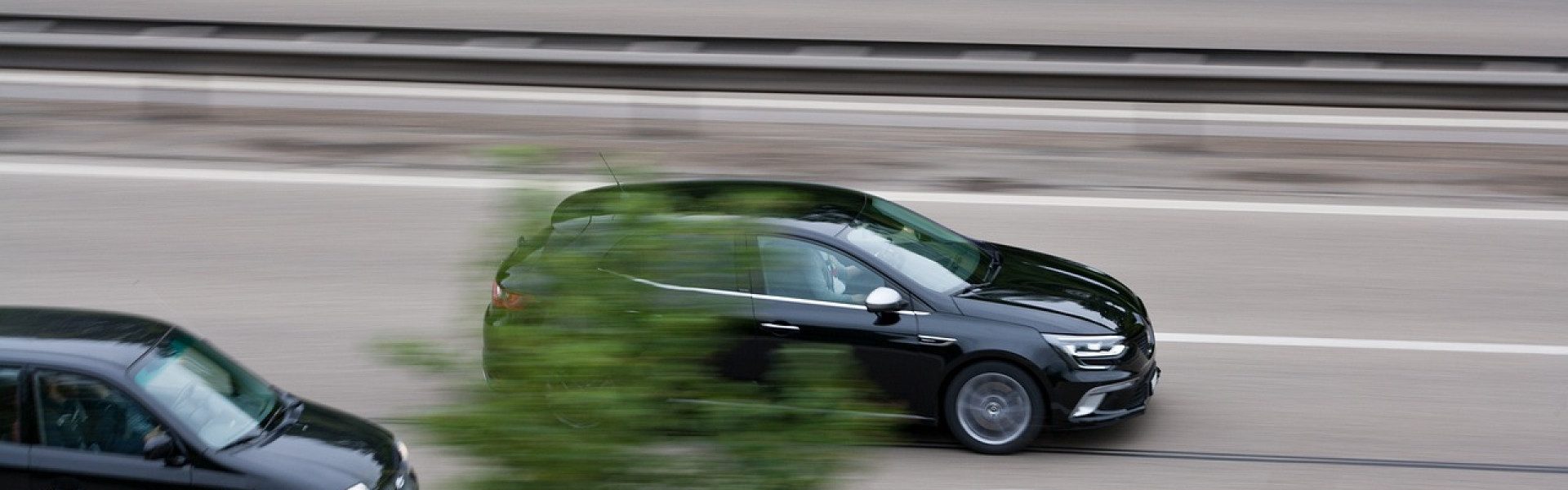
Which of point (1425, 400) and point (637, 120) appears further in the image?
point (637, 120)

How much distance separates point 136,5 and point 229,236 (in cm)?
956

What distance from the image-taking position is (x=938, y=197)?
12.0 meters

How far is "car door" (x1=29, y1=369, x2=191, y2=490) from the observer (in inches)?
223

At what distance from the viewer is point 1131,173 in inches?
511

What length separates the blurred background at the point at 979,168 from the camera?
8227 mm

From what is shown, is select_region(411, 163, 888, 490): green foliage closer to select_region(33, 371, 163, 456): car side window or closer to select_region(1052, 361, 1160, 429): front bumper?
select_region(33, 371, 163, 456): car side window

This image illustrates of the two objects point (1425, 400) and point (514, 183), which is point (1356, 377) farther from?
point (514, 183)

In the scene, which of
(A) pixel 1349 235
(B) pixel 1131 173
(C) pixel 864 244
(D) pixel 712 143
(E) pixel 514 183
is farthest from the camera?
(D) pixel 712 143

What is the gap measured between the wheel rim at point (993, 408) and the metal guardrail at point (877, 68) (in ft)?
21.0

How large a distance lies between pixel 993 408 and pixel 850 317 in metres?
0.85

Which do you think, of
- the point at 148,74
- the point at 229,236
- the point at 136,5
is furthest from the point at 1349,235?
the point at 136,5

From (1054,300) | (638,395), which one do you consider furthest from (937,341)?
(638,395)

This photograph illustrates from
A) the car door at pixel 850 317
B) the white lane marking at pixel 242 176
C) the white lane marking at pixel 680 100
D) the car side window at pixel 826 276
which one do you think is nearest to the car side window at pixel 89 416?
the car door at pixel 850 317

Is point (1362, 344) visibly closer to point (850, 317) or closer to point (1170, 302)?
point (1170, 302)
